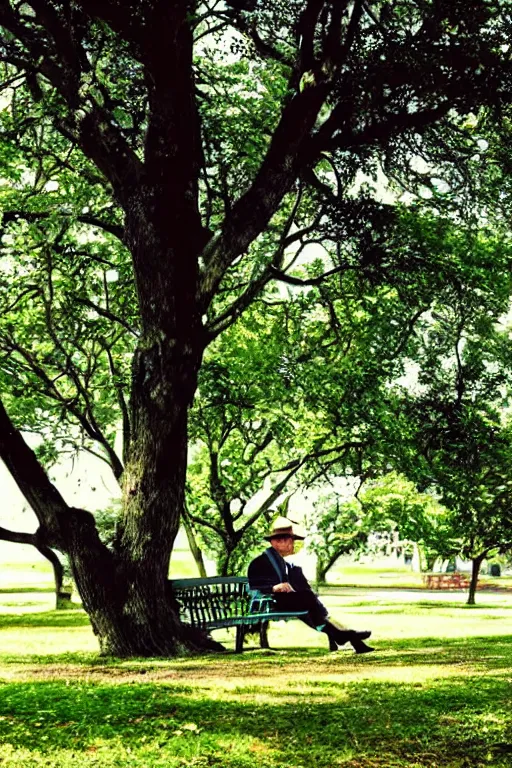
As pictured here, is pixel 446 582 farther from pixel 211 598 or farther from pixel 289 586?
pixel 289 586

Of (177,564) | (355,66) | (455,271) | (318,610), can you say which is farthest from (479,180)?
(177,564)

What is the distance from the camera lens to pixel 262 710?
22.7 feet

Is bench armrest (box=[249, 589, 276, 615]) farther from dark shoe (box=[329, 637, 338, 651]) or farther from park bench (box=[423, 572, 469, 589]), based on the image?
park bench (box=[423, 572, 469, 589])

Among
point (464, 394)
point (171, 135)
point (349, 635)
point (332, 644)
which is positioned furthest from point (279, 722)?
point (464, 394)

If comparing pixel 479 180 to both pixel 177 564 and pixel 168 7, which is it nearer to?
pixel 168 7

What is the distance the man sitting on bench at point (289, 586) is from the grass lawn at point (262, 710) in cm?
44

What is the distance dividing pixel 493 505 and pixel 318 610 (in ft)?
55.2

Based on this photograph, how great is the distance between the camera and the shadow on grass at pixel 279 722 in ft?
18.2

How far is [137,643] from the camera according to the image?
11.6 m

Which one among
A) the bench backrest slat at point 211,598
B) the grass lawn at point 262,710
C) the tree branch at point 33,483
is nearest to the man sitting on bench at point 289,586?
the grass lawn at point 262,710

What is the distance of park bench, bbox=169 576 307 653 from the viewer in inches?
484

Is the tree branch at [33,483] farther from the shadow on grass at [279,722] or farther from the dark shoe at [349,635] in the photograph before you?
the dark shoe at [349,635]

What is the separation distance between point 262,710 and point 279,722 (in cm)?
52

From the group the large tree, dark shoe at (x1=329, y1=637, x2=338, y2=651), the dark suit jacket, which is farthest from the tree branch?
dark shoe at (x1=329, y1=637, x2=338, y2=651)
